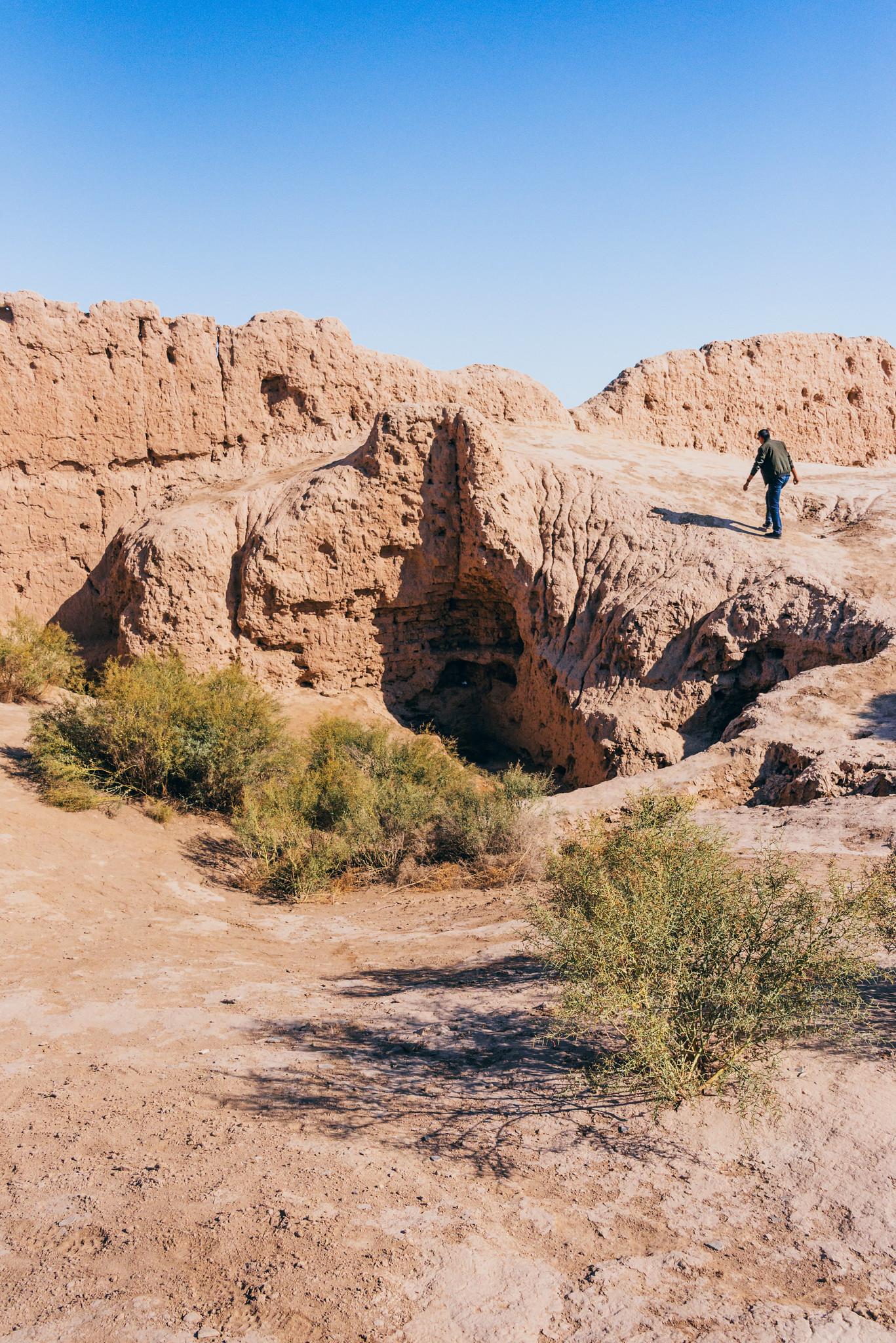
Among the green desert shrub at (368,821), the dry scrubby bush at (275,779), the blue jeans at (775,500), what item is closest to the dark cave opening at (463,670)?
the dry scrubby bush at (275,779)

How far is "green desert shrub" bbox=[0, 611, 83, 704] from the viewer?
11859 millimetres

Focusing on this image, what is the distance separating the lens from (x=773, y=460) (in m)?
11.6

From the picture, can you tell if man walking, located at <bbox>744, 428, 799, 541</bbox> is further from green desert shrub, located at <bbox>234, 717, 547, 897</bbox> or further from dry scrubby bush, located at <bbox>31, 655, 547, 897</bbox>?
Result: green desert shrub, located at <bbox>234, 717, 547, 897</bbox>

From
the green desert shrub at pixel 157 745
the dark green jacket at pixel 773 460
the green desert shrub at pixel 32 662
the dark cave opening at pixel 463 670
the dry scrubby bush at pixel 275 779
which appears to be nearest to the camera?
the dry scrubby bush at pixel 275 779

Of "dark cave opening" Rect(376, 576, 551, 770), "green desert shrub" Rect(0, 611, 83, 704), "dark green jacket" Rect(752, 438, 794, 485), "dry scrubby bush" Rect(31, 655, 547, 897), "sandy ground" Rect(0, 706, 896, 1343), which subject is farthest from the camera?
"dark cave opening" Rect(376, 576, 551, 770)

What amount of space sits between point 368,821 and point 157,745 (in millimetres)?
2594

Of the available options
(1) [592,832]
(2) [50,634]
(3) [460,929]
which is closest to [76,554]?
(2) [50,634]

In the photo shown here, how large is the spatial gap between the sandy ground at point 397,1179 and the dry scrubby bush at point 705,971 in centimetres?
18

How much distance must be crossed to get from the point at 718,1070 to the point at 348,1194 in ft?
5.04

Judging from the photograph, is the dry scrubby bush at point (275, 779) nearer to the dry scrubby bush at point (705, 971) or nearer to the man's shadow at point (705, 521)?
the dry scrubby bush at point (705, 971)

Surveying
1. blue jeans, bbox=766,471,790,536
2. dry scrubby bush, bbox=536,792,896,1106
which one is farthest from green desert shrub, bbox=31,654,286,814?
blue jeans, bbox=766,471,790,536

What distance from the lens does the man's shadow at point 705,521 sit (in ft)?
39.3

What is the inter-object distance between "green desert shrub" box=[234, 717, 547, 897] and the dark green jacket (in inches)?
204

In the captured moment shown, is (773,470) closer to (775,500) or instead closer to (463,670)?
(775,500)
